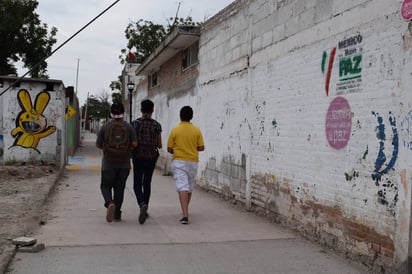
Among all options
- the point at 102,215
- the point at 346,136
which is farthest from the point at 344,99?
the point at 102,215

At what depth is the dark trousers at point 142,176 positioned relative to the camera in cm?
757

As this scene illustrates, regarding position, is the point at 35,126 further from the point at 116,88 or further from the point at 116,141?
the point at 116,88

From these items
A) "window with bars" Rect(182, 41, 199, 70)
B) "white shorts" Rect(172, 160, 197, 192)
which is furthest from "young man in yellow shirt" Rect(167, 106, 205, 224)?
"window with bars" Rect(182, 41, 199, 70)

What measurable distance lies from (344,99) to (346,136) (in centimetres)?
45

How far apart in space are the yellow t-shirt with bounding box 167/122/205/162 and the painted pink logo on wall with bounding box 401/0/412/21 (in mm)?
3727

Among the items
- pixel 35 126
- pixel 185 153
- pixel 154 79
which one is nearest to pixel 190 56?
pixel 35 126

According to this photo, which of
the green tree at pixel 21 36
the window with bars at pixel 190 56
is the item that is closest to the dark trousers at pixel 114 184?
the window with bars at pixel 190 56

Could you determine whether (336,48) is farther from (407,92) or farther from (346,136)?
(407,92)

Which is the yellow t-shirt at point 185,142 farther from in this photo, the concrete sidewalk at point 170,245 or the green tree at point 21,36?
the green tree at point 21,36

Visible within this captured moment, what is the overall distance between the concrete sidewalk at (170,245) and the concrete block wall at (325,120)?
384mm

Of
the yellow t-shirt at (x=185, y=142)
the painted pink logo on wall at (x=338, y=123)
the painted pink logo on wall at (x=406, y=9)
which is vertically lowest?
the yellow t-shirt at (x=185, y=142)

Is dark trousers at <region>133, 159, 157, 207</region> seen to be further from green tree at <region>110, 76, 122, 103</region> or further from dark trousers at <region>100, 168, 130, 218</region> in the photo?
green tree at <region>110, 76, 122, 103</region>

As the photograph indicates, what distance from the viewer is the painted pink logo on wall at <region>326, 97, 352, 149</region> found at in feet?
18.5

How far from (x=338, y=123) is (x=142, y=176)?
10.8 ft
